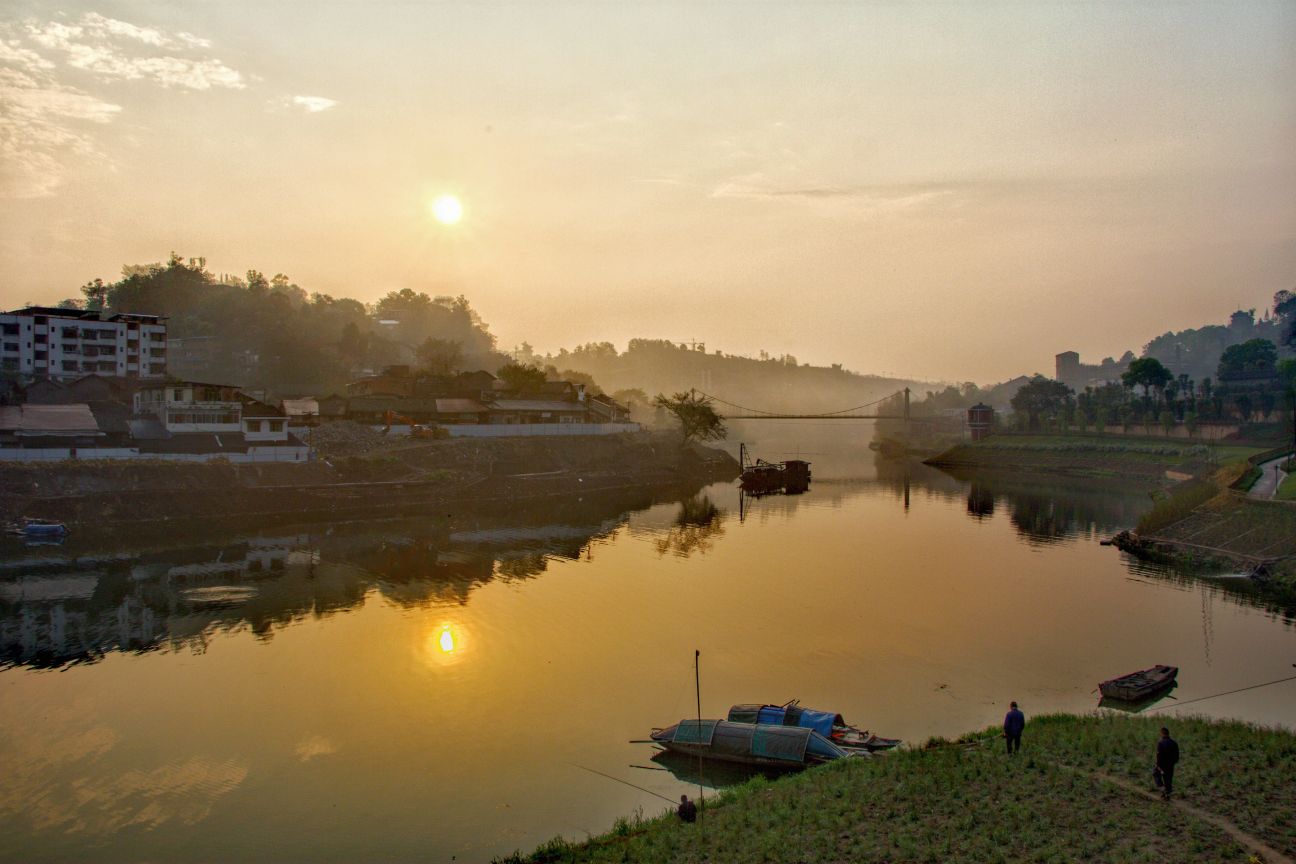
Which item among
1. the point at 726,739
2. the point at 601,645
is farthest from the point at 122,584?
the point at 726,739

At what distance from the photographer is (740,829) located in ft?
49.9

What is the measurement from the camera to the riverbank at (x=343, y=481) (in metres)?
47.7

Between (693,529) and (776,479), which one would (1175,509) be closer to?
(693,529)

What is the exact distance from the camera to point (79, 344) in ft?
268

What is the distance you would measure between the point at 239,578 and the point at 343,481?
20816mm

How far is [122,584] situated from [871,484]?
226ft

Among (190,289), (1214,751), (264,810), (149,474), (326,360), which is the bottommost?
(264,810)

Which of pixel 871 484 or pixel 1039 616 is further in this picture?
pixel 871 484

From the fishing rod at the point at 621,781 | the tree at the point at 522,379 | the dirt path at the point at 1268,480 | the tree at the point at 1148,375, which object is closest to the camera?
the fishing rod at the point at 621,781

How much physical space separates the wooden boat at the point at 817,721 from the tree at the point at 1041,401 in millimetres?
104713

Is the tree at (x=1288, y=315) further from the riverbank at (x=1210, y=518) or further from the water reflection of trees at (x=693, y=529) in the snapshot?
the water reflection of trees at (x=693, y=529)

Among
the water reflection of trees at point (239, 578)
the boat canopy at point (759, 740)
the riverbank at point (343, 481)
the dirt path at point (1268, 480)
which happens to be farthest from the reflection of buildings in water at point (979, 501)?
the boat canopy at point (759, 740)

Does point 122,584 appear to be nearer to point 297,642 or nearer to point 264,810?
point 297,642

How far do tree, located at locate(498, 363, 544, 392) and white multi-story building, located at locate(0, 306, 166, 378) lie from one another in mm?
35102
